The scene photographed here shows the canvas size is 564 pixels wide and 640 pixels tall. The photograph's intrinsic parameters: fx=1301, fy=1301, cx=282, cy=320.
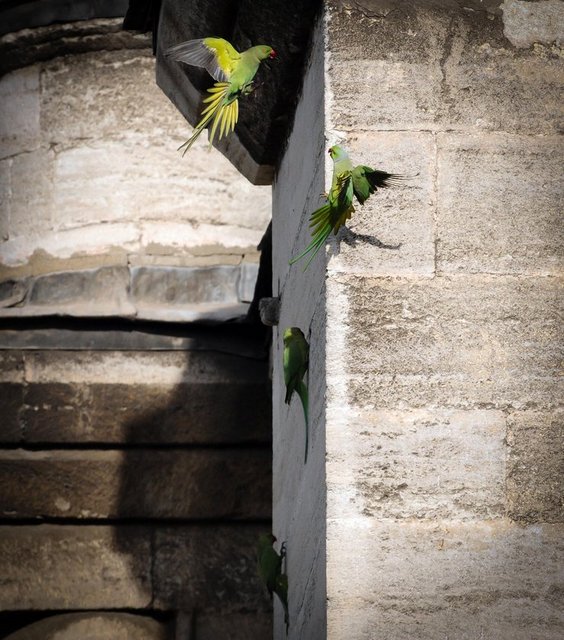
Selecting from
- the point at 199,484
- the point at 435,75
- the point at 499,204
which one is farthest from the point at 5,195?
the point at 499,204

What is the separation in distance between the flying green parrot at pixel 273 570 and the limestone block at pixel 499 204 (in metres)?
1.01

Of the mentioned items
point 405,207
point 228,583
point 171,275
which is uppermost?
point 405,207

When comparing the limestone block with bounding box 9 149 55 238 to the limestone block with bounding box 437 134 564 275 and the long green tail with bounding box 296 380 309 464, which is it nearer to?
the long green tail with bounding box 296 380 309 464

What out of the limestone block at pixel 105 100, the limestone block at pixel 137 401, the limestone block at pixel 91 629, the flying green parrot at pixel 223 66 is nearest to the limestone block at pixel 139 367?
the limestone block at pixel 137 401

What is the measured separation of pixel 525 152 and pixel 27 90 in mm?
4045

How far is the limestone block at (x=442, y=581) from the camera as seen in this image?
2236mm

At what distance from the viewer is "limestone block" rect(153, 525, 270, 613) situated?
206 inches

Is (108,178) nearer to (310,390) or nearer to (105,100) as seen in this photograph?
(105,100)

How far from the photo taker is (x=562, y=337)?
240cm

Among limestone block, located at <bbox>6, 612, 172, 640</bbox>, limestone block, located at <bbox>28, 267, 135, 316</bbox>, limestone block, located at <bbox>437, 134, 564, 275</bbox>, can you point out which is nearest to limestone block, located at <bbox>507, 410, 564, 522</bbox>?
limestone block, located at <bbox>437, 134, 564, 275</bbox>

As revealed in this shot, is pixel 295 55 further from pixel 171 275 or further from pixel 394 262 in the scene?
pixel 171 275

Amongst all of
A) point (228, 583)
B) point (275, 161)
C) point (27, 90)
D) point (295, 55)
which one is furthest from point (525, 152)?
point (27, 90)

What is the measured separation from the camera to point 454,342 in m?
2.38

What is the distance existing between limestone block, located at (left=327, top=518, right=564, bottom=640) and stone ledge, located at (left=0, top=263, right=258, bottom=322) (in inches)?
127
